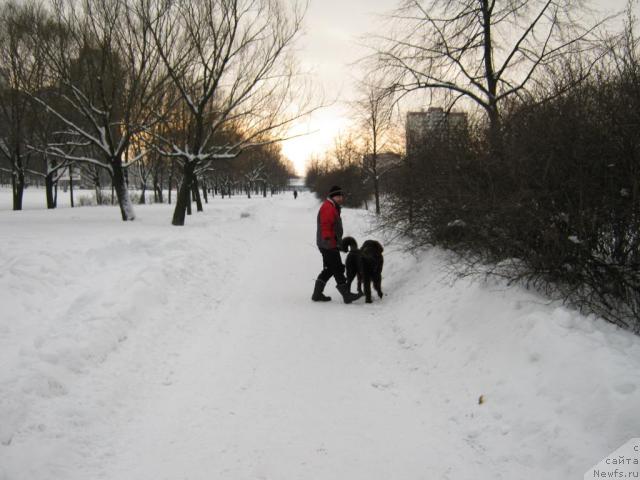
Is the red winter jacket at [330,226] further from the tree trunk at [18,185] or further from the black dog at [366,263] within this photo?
the tree trunk at [18,185]

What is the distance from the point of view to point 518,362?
367cm

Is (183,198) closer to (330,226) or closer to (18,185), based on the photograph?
(330,226)

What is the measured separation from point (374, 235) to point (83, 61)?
13.5 m

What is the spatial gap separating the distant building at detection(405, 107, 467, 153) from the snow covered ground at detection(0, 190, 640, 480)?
12.5ft

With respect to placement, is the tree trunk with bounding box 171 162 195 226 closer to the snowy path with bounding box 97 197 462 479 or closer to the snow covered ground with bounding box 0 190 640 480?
the snow covered ground with bounding box 0 190 640 480

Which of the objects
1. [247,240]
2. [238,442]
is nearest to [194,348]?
[238,442]

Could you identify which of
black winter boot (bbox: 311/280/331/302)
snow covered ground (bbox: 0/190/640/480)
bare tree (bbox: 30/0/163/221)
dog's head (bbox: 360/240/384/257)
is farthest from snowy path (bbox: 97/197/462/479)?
bare tree (bbox: 30/0/163/221)

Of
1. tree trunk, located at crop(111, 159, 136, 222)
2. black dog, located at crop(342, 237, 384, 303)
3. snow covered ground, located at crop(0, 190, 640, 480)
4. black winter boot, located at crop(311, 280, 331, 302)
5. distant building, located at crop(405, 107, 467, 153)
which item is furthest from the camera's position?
tree trunk, located at crop(111, 159, 136, 222)

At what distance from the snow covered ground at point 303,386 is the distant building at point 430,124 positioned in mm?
3808

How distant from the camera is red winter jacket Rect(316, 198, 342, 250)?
698cm

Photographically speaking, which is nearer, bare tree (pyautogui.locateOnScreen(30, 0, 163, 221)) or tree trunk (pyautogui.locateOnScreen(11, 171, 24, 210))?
bare tree (pyautogui.locateOnScreen(30, 0, 163, 221))

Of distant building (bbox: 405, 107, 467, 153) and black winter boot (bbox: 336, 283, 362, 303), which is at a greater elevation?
distant building (bbox: 405, 107, 467, 153)

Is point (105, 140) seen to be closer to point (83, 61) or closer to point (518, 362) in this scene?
point (83, 61)

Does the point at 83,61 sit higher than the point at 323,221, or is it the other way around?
the point at 83,61
